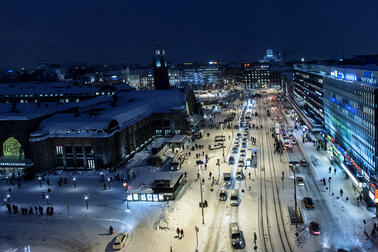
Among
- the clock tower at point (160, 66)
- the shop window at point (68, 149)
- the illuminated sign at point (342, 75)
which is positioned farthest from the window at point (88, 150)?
the clock tower at point (160, 66)

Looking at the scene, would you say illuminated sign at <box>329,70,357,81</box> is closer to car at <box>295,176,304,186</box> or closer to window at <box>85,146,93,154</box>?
car at <box>295,176,304,186</box>

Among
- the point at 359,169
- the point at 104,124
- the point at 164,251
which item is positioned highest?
the point at 104,124

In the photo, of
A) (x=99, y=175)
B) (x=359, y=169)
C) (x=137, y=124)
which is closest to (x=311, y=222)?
(x=359, y=169)

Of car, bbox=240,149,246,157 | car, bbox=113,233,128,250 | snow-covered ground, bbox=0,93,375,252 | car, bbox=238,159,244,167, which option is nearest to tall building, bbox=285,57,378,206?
snow-covered ground, bbox=0,93,375,252

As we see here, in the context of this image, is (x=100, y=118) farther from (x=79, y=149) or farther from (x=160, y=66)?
(x=160, y=66)

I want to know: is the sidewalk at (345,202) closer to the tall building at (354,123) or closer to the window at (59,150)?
the tall building at (354,123)

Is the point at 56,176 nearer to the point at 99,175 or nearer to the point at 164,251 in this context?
the point at 99,175

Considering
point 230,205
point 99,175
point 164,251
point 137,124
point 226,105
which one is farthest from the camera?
point 226,105
